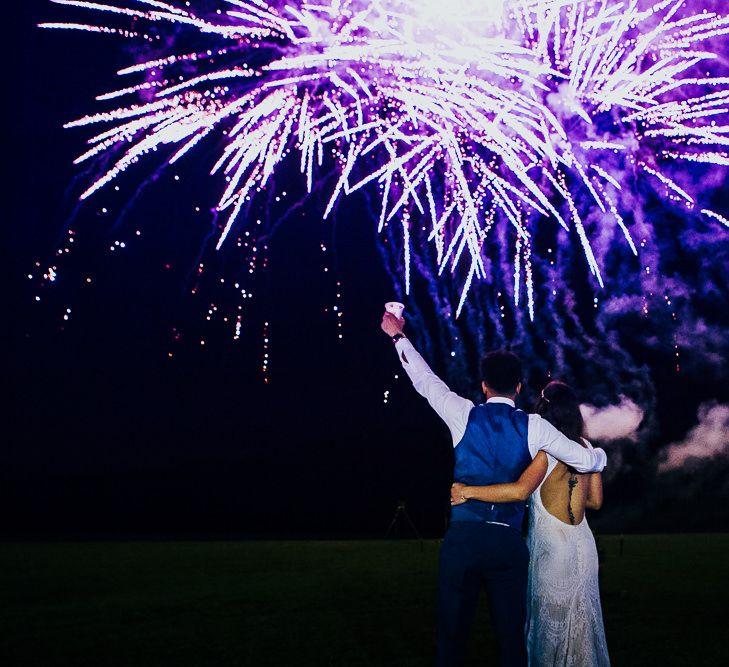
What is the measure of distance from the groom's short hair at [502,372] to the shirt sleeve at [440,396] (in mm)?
149

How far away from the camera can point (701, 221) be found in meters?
24.4

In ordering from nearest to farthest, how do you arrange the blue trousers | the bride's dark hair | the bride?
the blue trousers → the bride's dark hair → the bride

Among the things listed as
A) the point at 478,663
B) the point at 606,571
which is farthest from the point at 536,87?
the point at 478,663

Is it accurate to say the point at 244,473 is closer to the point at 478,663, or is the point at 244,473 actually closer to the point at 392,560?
the point at 392,560

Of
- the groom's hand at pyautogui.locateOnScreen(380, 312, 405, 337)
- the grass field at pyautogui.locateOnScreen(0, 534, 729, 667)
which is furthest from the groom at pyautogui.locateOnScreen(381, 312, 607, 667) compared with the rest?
the grass field at pyautogui.locateOnScreen(0, 534, 729, 667)

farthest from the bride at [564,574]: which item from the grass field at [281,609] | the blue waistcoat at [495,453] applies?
the grass field at [281,609]

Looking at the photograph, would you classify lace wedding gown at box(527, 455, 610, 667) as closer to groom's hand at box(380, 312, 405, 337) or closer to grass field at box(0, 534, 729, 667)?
groom's hand at box(380, 312, 405, 337)

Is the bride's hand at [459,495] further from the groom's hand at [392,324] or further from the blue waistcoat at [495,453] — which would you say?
the groom's hand at [392,324]

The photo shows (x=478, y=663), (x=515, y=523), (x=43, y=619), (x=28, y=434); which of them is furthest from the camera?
(x=28, y=434)

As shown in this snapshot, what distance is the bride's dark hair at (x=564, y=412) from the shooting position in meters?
4.53

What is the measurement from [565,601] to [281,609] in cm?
440

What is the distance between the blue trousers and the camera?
151 inches

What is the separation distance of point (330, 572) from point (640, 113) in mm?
7169

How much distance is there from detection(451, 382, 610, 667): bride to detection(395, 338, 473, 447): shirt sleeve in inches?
25.3
